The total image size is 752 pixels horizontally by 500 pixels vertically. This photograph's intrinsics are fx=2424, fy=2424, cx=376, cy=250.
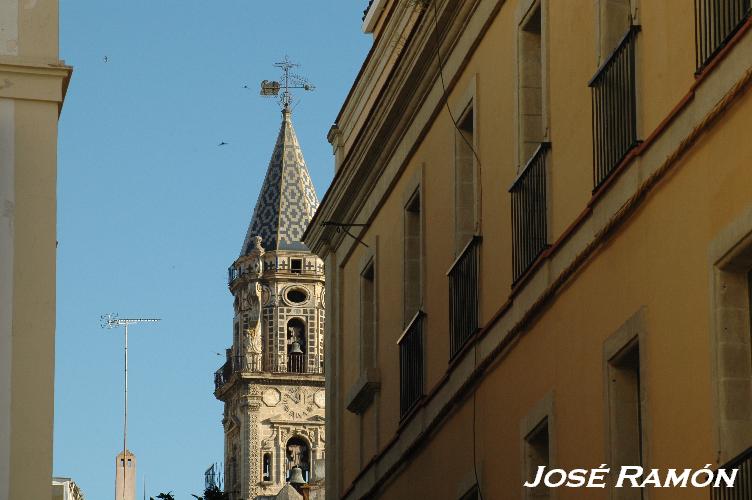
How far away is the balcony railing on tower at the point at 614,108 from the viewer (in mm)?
16828

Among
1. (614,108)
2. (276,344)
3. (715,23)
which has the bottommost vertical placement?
(715,23)

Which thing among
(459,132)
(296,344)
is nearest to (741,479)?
(459,132)

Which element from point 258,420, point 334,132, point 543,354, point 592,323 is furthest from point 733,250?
point 258,420

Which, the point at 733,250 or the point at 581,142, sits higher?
the point at 581,142

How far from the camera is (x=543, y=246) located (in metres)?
18.9

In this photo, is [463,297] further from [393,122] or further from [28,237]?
[28,237]

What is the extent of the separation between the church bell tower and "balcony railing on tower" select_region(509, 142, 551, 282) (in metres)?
101

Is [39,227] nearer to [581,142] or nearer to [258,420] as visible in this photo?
[581,142]

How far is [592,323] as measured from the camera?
57.1ft

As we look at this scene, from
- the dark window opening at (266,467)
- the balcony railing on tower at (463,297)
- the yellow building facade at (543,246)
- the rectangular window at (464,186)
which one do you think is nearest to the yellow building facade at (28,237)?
the yellow building facade at (543,246)

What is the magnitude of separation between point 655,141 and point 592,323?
5.89ft

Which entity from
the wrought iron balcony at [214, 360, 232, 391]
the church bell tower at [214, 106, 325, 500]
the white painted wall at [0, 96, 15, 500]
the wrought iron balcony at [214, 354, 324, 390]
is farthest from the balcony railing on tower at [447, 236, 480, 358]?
the wrought iron balcony at [214, 360, 232, 391]

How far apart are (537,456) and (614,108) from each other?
3267 mm

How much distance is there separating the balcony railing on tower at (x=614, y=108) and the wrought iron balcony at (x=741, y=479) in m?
2.96
